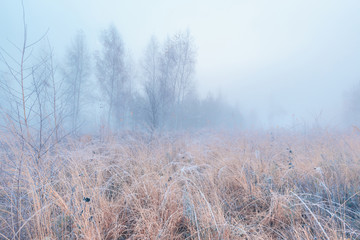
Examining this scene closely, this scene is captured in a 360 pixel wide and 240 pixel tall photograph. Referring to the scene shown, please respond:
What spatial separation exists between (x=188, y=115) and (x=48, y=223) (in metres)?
18.0

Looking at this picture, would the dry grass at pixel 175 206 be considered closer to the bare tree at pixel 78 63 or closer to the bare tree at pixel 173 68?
the bare tree at pixel 173 68

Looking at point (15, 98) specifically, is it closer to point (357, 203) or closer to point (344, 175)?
point (357, 203)

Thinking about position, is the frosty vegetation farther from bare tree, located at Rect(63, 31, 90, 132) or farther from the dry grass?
bare tree, located at Rect(63, 31, 90, 132)

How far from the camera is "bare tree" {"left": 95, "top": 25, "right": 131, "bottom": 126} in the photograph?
12.3 metres

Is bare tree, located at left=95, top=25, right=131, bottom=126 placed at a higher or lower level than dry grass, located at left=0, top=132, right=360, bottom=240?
higher

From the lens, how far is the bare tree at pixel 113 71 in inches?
483

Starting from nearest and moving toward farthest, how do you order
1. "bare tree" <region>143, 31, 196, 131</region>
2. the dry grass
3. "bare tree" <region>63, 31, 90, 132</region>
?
the dry grass → "bare tree" <region>143, 31, 196, 131</region> → "bare tree" <region>63, 31, 90, 132</region>

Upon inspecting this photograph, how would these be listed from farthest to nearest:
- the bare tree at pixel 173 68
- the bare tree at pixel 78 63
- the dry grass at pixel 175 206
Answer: the bare tree at pixel 78 63 → the bare tree at pixel 173 68 → the dry grass at pixel 175 206

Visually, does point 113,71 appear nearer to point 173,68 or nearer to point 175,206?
point 173,68

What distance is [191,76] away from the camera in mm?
12539

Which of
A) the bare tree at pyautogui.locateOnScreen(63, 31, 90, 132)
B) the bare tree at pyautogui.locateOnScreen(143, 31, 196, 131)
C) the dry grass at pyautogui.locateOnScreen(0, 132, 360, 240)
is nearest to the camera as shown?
the dry grass at pyautogui.locateOnScreen(0, 132, 360, 240)

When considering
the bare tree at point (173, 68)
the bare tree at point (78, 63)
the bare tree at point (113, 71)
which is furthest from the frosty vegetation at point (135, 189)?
the bare tree at point (78, 63)

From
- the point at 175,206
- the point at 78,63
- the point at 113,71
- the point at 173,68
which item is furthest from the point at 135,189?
the point at 78,63

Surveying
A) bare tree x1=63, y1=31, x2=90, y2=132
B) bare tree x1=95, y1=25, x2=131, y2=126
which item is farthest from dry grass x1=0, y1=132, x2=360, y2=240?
bare tree x1=63, y1=31, x2=90, y2=132
